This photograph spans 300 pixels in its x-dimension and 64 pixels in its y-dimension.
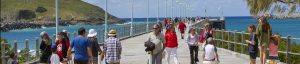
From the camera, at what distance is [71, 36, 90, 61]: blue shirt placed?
41.9ft

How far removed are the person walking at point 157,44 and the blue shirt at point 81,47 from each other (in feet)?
7.60

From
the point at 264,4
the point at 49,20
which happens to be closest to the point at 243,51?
the point at 264,4

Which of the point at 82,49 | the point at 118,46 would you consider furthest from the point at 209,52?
the point at 82,49

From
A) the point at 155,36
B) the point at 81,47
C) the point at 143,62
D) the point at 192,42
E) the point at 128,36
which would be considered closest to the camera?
the point at 81,47

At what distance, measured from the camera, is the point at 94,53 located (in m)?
13.7

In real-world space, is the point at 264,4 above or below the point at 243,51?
above

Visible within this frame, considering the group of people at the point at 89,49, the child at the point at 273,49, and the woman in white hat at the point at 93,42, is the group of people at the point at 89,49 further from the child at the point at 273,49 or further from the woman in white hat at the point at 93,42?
the child at the point at 273,49

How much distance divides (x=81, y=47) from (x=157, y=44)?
255 cm

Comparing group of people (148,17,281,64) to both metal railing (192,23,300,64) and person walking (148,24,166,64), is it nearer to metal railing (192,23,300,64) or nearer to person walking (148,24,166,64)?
person walking (148,24,166,64)

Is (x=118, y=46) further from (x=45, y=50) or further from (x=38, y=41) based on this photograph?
(x=38, y=41)

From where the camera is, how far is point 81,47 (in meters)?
12.8

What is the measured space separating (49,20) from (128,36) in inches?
6169

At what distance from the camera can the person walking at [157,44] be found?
14742 mm

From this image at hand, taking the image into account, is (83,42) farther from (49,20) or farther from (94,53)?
(49,20)
